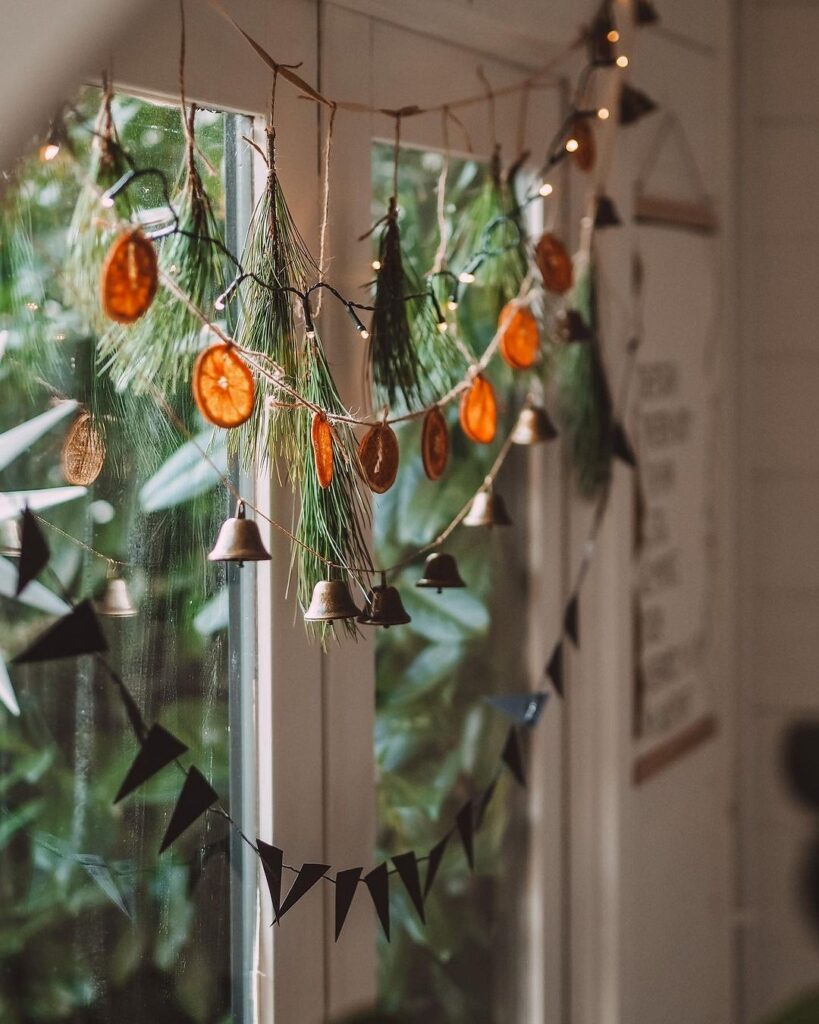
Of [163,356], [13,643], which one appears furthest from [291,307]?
[13,643]

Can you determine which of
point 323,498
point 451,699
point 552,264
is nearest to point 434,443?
point 323,498

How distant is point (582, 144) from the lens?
4.95 feet

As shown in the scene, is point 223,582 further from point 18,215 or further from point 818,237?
point 818,237

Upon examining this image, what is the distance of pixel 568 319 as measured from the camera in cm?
152

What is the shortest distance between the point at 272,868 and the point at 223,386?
47 centimetres

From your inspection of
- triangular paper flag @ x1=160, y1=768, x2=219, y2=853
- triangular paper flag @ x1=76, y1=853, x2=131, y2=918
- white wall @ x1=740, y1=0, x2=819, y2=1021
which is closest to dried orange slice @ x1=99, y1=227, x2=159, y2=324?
triangular paper flag @ x1=160, y1=768, x2=219, y2=853

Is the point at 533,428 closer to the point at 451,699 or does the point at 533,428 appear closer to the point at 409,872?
the point at 451,699

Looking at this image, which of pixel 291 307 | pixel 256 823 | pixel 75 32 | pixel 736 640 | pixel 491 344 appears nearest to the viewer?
pixel 75 32

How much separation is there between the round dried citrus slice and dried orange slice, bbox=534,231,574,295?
0.15 ft

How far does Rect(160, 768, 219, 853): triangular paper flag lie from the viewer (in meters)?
1.04

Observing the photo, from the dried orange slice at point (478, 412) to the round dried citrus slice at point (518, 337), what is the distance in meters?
0.08

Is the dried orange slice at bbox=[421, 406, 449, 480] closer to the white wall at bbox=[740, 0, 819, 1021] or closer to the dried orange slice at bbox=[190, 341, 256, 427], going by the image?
the dried orange slice at bbox=[190, 341, 256, 427]

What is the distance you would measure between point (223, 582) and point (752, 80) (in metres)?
1.52

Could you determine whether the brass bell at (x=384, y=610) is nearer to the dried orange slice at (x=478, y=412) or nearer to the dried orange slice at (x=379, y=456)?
the dried orange slice at (x=379, y=456)
